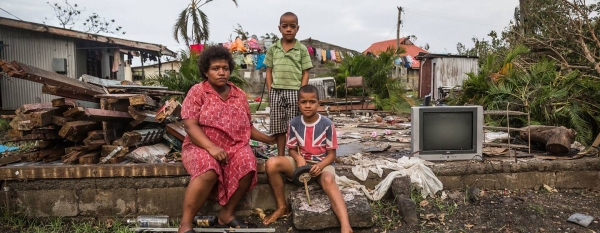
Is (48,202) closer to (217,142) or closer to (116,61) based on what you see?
(217,142)

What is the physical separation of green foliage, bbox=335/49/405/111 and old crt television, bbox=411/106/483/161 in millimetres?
8900

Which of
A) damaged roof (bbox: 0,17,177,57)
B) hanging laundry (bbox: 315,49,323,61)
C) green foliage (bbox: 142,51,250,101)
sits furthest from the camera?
hanging laundry (bbox: 315,49,323,61)

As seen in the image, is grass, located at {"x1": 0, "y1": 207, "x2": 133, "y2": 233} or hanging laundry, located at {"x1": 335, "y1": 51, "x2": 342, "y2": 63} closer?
grass, located at {"x1": 0, "y1": 207, "x2": 133, "y2": 233}

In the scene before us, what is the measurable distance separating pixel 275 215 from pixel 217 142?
2.55 feet

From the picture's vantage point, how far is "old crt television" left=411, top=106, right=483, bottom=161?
3719 millimetres

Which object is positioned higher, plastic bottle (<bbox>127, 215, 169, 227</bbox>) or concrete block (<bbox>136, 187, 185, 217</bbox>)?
concrete block (<bbox>136, 187, 185, 217</bbox>)

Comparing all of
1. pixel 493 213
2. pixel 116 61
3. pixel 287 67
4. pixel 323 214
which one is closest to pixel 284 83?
pixel 287 67

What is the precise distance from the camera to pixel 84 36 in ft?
35.8

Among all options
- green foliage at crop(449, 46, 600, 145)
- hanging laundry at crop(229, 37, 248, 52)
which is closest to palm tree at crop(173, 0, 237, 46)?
hanging laundry at crop(229, 37, 248, 52)

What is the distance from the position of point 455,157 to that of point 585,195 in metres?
1.32

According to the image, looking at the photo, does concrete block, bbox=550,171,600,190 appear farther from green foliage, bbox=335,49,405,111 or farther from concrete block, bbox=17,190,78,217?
green foliage, bbox=335,49,405,111

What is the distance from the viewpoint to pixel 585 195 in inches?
145

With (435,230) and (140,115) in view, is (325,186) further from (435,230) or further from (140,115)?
(140,115)

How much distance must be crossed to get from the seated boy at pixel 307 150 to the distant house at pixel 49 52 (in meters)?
9.95
